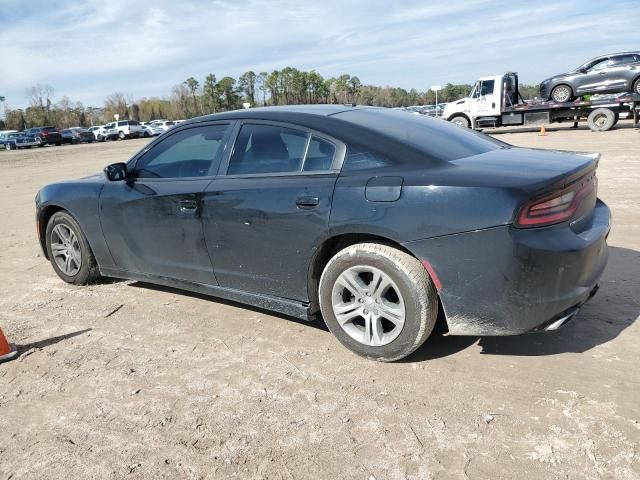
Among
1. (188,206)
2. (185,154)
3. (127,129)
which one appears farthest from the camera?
(127,129)

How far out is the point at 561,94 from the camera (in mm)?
22609

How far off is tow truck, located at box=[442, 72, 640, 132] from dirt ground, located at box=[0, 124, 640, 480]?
18724mm

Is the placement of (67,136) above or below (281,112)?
below

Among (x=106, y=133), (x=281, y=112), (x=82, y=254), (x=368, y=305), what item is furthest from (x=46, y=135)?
(x=368, y=305)

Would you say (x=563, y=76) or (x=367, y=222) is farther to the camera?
(x=563, y=76)

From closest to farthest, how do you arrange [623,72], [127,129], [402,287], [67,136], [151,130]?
[402,287] < [623,72] < [67,136] < [127,129] < [151,130]

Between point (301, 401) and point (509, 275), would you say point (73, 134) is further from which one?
point (509, 275)

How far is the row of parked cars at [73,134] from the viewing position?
45.0 meters

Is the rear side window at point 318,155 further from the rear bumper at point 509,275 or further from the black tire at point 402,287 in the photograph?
the rear bumper at point 509,275

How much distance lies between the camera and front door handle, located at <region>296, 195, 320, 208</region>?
3330 mm

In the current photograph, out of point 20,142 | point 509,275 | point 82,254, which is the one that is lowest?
point 20,142

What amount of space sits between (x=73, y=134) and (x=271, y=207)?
5064cm

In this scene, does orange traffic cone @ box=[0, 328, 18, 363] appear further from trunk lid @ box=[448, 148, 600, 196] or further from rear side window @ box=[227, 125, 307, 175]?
trunk lid @ box=[448, 148, 600, 196]

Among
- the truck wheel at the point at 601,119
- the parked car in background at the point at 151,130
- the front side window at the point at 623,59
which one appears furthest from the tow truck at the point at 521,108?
the parked car in background at the point at 151,130
